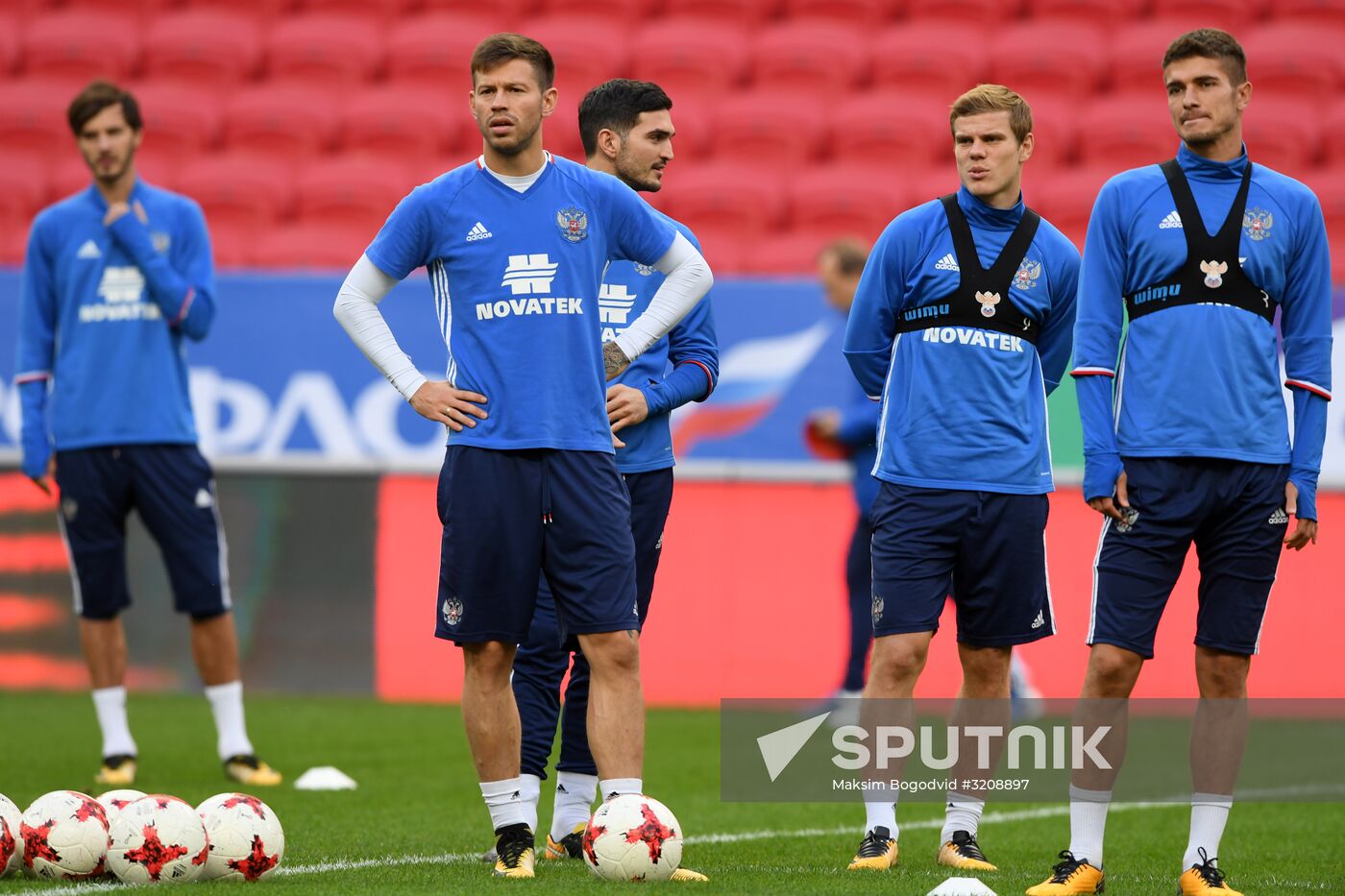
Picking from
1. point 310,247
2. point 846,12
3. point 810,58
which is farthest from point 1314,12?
point 310,247

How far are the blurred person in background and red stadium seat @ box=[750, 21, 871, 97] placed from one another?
8.16 metres

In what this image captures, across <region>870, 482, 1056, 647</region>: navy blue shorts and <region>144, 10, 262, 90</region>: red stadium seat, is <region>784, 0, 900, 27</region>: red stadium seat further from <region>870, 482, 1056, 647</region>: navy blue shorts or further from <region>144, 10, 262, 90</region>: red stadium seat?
<region>870, 482, 1056, 647</region>: navy blue shorts

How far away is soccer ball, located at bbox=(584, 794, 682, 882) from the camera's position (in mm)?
4781

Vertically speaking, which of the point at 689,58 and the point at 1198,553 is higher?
the point at 689,58

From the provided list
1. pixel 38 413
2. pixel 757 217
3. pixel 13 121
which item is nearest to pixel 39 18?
pixel 13 121

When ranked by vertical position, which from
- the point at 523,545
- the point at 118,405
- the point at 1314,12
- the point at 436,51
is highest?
the point at 1314,12

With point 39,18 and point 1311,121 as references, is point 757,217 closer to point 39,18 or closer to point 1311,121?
point 1311,121

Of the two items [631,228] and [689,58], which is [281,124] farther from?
[631,228]

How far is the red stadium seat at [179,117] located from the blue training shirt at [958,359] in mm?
10566

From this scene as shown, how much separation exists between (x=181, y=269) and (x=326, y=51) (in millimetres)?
8536

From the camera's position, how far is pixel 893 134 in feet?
46.8

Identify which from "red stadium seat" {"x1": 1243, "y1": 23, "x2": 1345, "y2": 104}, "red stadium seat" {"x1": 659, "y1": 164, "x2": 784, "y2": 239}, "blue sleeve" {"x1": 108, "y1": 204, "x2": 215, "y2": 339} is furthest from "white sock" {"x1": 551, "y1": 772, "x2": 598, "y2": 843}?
"red stadium seat" {"x1": 1243, "y1": 23, "x2": 1345, "y2": 104}

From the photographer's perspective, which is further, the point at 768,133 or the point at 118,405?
the point at 768,133

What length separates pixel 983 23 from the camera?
15422 millimetres
